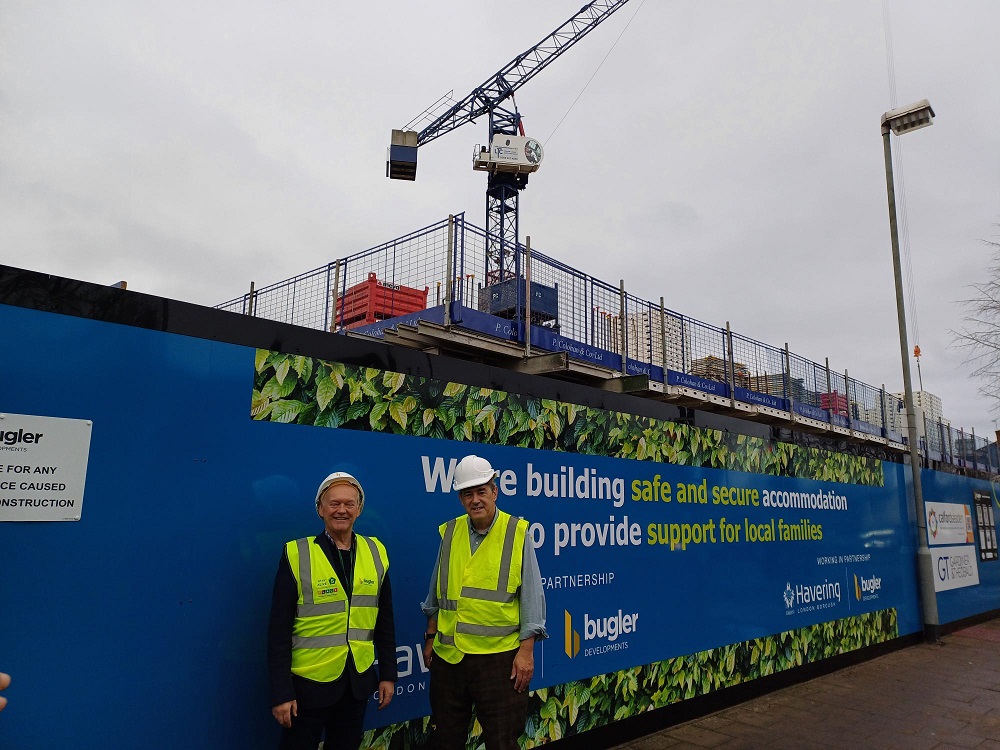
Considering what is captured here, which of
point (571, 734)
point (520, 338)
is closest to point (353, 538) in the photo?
point (571, 734)

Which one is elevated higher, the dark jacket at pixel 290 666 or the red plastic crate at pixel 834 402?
the red plastic crate at pixel 834 402

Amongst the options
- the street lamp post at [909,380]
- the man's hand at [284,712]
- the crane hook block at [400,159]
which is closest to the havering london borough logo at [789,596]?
the street lamp post at [909,380]

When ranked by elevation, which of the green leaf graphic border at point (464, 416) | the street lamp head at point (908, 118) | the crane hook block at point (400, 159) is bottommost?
the green leaf graphic border at point (464, 416)

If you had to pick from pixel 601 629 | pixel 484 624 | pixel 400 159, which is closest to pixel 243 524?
pixel 484 624

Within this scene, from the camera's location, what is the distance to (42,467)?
273 centimetres

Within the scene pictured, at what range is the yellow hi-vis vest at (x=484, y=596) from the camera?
3.24 metres

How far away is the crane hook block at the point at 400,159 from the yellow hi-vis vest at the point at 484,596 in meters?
37.5

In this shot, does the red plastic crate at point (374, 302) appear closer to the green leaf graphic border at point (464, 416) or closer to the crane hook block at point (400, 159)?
the green leaf graphic border at point (464, 416)

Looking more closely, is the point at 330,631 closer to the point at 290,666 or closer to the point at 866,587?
the point at 290,666

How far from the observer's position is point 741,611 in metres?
6.52

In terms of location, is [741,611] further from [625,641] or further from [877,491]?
[877,491]

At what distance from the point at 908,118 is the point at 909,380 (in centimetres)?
430

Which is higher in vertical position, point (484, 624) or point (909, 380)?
point (909, 380)

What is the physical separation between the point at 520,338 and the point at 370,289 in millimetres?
2676
